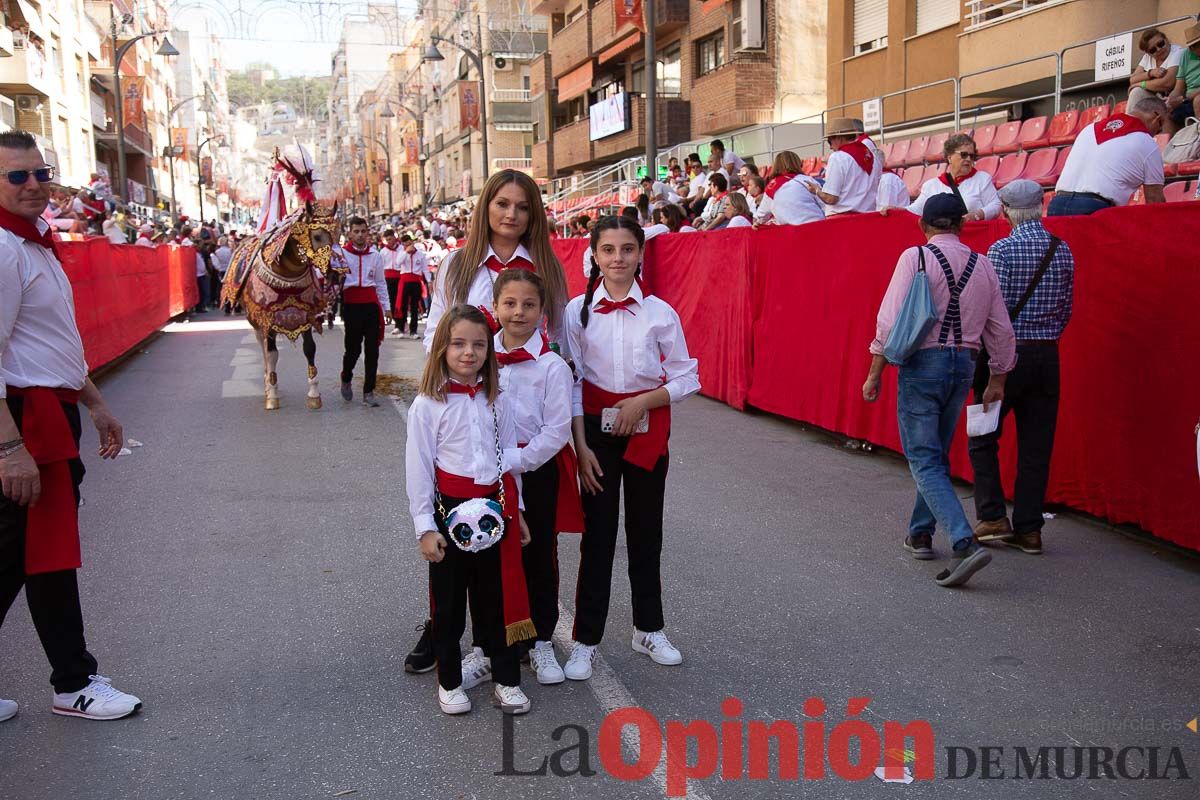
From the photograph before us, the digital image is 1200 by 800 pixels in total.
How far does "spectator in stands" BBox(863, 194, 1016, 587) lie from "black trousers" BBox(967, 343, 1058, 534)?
32cm

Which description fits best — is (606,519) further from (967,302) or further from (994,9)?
(994,9)

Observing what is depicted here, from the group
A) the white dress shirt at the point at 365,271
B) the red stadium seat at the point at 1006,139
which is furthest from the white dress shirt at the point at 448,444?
the red stadium seat at the point at 1006,139

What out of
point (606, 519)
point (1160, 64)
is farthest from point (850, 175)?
point (606, 519)

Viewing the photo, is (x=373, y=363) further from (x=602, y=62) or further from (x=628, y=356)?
(x=602, y=62)

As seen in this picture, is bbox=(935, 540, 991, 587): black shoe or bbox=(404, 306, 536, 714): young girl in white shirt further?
bbox=(935, 540, 991, 587): black shoe

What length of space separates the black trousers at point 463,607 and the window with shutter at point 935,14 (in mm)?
18653

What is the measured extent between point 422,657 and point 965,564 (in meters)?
2.72

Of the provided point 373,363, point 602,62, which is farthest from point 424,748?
point 602,62

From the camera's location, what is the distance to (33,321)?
3830 mm

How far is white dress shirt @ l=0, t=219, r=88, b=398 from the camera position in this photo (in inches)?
146

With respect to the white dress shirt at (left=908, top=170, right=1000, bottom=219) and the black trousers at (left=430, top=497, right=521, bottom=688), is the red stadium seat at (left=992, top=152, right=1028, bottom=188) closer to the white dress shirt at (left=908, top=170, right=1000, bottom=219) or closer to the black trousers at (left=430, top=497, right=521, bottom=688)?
the white dress shirt at (left=908, top=170, right=1000, bottom=219)

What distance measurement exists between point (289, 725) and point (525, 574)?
40.3 inches

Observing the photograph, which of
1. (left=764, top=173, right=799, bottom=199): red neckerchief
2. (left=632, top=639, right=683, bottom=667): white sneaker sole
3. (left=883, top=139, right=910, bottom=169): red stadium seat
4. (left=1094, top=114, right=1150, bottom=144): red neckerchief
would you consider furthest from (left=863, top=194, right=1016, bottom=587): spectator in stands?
(left=883, top=139, right=910, bottom=169): red stadium seat

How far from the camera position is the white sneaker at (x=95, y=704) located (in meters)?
4.02
